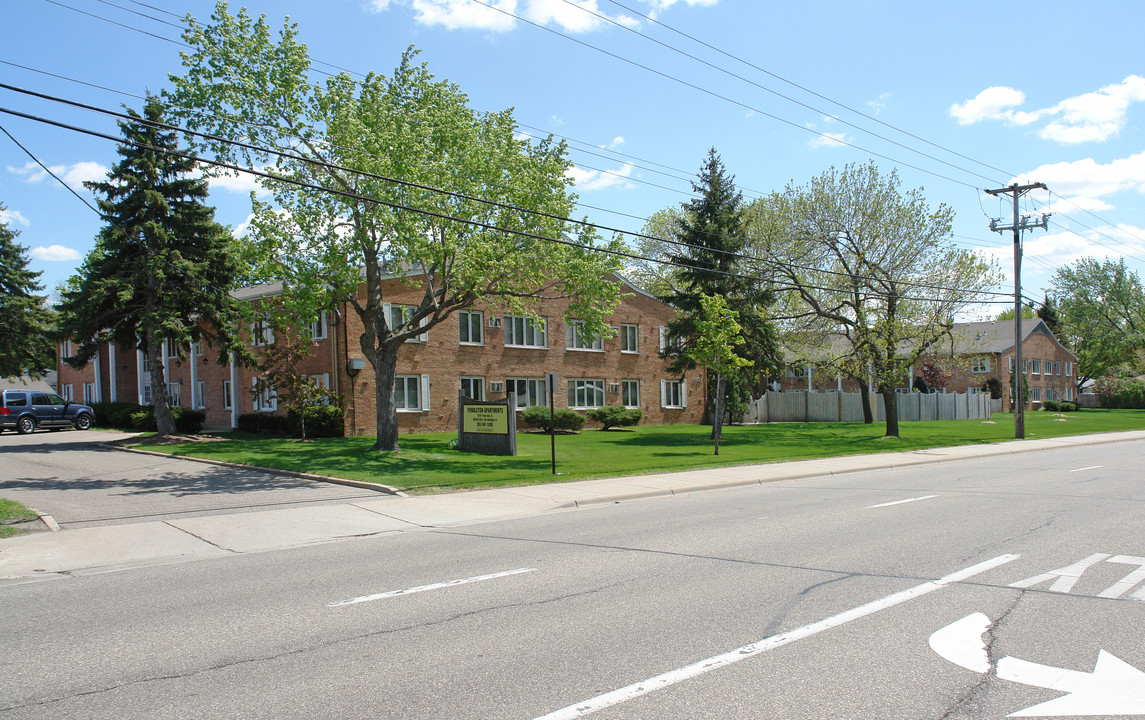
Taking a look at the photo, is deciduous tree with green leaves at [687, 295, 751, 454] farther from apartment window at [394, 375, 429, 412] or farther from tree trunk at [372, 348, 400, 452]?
apartment window at [394, 375, 429, 412]

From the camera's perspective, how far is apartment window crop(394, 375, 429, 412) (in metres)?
31.6

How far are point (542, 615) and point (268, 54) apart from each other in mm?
18118

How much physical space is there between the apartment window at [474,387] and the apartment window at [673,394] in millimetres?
11539

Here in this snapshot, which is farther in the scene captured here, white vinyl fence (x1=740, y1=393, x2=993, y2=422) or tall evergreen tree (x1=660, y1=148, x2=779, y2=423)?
white vinyl fence (x1=740, y1=393, x2=993, y2=422)

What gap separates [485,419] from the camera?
76.8ft

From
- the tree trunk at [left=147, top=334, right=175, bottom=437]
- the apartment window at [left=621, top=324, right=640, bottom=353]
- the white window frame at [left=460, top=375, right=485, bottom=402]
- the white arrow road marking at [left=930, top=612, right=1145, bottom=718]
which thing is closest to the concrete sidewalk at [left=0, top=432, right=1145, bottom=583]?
the white arrow road marking at [left=930, top=612, right=1145, bottom=718]

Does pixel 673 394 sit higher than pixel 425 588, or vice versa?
pixel 673 394

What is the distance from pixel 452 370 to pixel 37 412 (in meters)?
17.6

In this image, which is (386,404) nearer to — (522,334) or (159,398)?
(159,398)

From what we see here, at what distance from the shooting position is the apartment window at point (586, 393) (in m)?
37.9

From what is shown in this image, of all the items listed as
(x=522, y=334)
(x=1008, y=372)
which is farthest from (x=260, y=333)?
(x=1008, y=372)

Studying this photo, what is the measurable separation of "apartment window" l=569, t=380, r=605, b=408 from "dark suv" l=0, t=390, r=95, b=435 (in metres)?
21.8

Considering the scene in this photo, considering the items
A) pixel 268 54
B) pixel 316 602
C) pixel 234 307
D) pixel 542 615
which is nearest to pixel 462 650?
pixel 542 615

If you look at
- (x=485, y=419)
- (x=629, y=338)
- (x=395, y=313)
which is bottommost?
(x=485, y=419)
